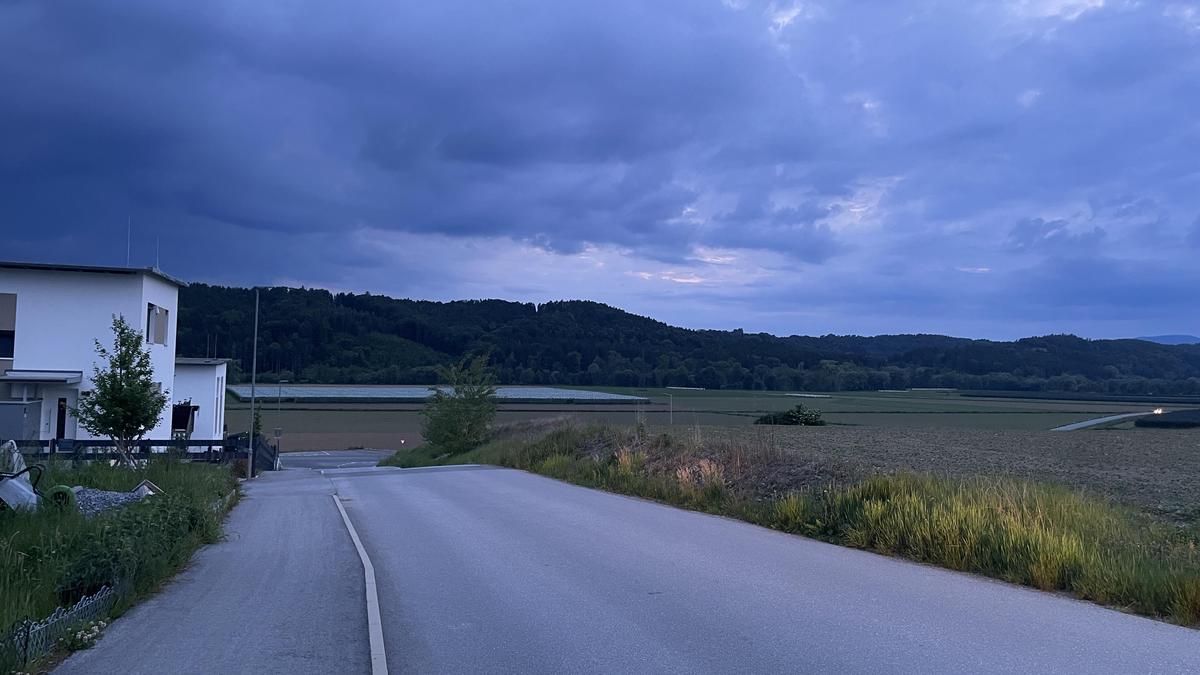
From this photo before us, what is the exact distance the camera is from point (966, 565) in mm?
10500

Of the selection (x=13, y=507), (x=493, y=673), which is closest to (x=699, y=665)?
(x=493, y=673)

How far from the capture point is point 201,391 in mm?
47625

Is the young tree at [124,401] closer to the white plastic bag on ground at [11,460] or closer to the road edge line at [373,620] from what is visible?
the white plastic bag on ground at [11,460]

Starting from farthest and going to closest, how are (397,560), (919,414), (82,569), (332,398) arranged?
1. (332,398)
2. (919,414)
3. (397,560)
4. (82,569)

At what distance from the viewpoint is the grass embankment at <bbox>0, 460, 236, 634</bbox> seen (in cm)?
840

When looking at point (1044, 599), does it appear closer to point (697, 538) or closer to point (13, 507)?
point (697, 538)

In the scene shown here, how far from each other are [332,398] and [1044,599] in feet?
334

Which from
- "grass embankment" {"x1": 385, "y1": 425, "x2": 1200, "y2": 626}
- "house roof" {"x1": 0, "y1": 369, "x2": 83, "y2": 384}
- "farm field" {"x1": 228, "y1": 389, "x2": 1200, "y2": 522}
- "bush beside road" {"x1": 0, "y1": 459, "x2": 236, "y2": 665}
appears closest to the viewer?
"bush beside road" {"x1": 0, "y1": 459, "x2": 236, "y2": 665}

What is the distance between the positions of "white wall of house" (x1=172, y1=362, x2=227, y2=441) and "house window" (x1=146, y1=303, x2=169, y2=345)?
8845mm

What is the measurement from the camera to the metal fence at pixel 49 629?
6.23 m

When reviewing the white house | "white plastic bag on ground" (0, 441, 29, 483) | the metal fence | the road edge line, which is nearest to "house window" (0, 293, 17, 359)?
the white house

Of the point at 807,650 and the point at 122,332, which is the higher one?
the point at 122,332

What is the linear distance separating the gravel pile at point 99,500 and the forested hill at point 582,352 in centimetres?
9054

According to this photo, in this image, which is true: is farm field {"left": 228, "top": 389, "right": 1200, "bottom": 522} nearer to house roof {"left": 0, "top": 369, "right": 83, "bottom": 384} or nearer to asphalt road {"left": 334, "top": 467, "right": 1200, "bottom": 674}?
asphalt road {"left": 334, "top": 467, "right": 1200, "bottom": 674}
